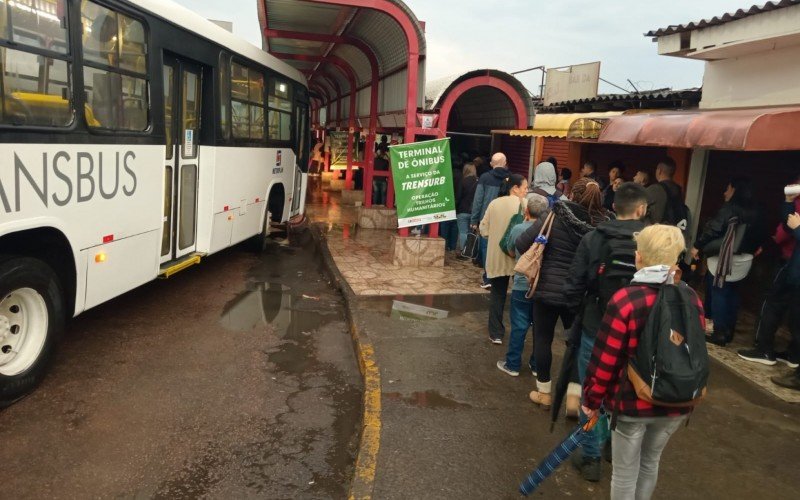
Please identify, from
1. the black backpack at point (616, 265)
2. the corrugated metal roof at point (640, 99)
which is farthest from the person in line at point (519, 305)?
→ the corrugated metal roof at point (640, 99)

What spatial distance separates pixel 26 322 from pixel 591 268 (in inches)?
168

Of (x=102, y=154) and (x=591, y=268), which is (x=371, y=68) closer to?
(x=102, y=154)

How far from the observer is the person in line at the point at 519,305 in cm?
504

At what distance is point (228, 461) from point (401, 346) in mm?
2363

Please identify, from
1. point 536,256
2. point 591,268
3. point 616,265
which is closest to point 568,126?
point 536,256

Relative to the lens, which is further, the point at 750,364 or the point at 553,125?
the point at 553,125

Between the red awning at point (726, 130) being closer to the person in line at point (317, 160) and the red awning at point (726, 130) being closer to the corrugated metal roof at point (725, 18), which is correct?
the corrugated metal roof at point (725, 18)

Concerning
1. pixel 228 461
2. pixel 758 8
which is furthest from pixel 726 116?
pixel 228 461

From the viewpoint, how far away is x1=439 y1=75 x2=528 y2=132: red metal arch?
31.6 feet

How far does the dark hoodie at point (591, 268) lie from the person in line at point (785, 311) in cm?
274

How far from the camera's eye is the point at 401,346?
591cm

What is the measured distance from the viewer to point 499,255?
5707 millimetres

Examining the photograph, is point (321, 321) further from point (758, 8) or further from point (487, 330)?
point (758, 8)

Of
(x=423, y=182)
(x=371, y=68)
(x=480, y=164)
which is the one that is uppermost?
(x=371, y=68)
